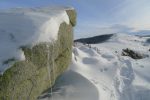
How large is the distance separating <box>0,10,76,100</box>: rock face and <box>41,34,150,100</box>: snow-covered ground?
0.34m

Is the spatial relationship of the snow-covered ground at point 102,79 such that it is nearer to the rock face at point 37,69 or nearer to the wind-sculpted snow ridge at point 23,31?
the rock face at point 37,69

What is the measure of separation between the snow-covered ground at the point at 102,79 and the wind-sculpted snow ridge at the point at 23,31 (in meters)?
1.22

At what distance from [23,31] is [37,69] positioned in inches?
33.1

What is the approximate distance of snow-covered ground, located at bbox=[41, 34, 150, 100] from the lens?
21.8 feet

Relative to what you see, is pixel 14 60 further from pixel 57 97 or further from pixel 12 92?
pixel 57 97

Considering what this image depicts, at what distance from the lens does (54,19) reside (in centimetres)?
677

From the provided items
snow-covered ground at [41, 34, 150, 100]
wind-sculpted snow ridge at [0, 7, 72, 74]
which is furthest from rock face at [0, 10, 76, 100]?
snow-covered ground at [41, 34, 150, 100]

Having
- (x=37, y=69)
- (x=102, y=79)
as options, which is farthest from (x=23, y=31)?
(x=102, y=79)

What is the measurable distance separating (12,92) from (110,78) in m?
3.01

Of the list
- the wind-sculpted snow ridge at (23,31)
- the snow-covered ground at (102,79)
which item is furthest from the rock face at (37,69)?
the snow-covered ground at (102,79)

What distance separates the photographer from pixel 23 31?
610 centimetres

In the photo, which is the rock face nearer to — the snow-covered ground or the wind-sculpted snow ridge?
the wind-sculpted snow ridge

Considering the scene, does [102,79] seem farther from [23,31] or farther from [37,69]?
[23,31]

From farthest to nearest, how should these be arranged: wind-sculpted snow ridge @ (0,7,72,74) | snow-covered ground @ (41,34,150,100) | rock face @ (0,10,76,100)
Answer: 1. snow-covered ground @ (41,34,150,100)
2. wind-sculpted snow ridge @ (0,7,72,74)
3. rock face @ (0,10,76,100)
